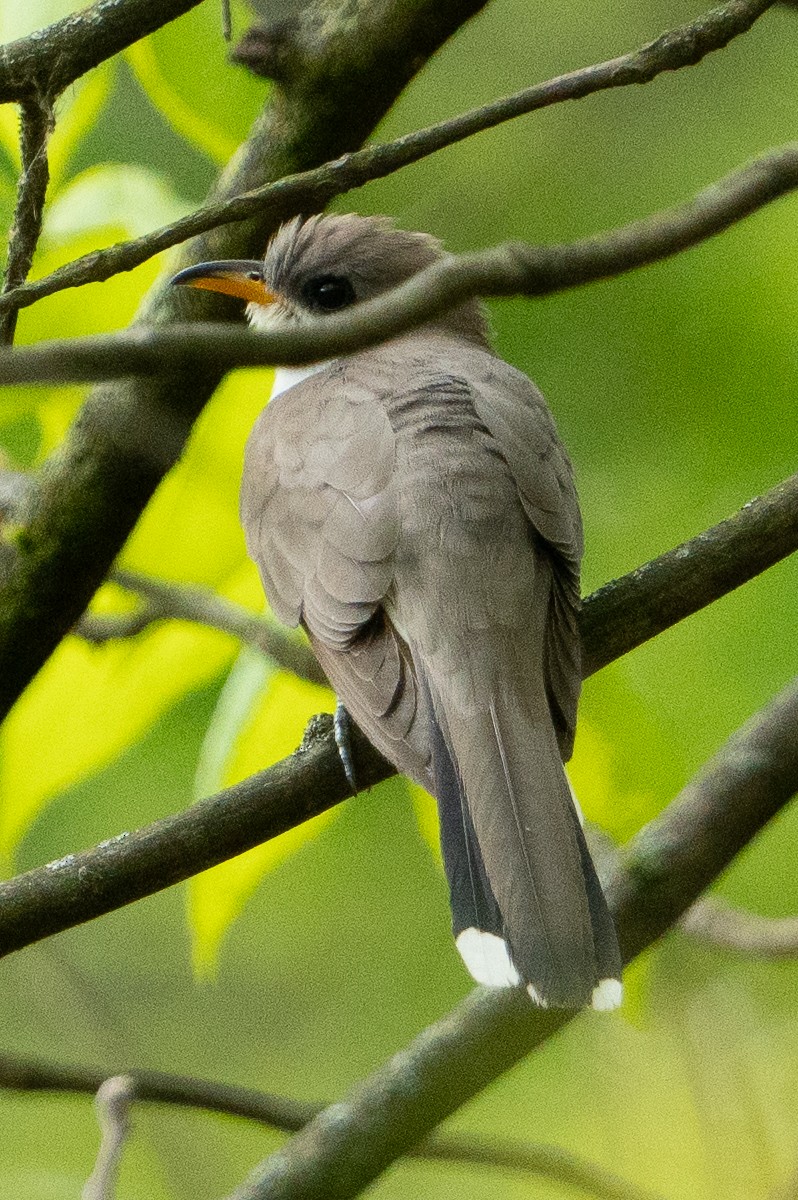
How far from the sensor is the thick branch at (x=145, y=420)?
354cm

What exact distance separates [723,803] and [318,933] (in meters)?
4.68


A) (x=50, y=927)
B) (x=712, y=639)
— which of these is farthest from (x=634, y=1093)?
(x=50, y=927)

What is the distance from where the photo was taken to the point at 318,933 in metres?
7.81

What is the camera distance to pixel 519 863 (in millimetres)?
3027

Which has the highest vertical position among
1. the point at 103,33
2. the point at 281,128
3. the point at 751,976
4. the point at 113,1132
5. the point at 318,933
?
the point at 103,33

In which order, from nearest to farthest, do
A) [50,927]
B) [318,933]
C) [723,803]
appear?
[50,927] → [723,803] → [318,933]

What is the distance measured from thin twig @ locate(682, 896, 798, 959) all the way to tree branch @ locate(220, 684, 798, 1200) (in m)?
0.34

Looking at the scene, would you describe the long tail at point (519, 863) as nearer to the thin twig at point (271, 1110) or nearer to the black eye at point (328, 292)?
the thin twig at point (271, 1110)

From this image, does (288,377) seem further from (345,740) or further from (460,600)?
Result: (345,740)

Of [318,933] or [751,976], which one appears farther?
[318,933]

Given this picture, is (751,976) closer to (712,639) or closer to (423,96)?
(712,639)

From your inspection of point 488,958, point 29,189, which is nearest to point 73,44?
point 29,189

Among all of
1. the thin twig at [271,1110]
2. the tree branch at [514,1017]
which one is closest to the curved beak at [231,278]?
the tree branch at [514,1017]

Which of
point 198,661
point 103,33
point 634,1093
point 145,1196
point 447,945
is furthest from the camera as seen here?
point 447,945
